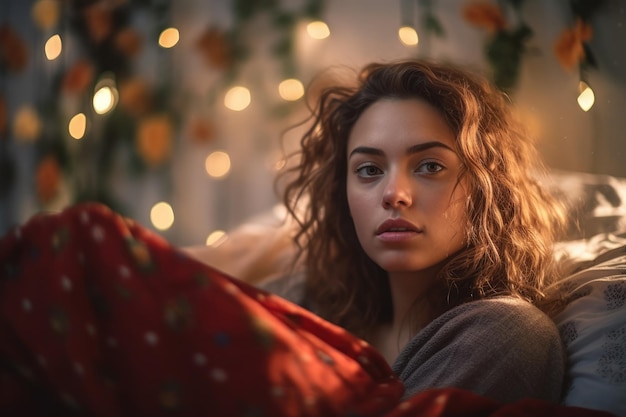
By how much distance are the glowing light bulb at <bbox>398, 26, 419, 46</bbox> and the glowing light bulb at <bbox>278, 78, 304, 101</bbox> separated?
13.2 inches

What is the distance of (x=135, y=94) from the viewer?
1.92 meters

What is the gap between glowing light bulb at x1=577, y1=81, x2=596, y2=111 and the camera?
1.38 meters

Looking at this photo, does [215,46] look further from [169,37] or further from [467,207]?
[467,207]

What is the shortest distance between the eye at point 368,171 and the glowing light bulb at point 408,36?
2.15 ft

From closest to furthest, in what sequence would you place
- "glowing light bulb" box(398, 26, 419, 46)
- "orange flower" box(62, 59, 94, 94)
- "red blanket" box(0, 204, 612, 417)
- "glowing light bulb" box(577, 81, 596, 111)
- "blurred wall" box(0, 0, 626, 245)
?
"red blanket" box(0, 204, 612, 417) → "glowing light bulb" box(577, 81, 596, 111) → "glowing light bulb" box(398, 26, 419, 46) → "blurred wall" box(0, 0, 626, 245) → "orange flower" box(62, 59, 94, 94)

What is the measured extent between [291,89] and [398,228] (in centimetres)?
92

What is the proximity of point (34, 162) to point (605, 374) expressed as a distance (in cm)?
166

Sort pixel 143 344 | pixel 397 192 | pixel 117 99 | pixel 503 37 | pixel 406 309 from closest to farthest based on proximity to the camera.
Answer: pixel 143 344, pixel 397 192, pixel 406 309, pixel 503 37, pixel 117 99

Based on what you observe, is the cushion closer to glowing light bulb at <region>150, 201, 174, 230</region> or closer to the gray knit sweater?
the gray knit sweater

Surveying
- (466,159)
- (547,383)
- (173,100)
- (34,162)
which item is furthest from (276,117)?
(547,383)

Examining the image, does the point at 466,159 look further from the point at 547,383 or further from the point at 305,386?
the point at 305,386

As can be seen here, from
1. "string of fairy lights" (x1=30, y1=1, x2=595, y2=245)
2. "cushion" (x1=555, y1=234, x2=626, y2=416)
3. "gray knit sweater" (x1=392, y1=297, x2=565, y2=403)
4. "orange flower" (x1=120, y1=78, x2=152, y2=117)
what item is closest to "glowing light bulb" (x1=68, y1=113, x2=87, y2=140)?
"string of fairy lights" (x1=30, y1=1, x2=595, y2=245)

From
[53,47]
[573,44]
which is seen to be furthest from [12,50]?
[573,44]

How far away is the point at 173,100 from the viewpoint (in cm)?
192
